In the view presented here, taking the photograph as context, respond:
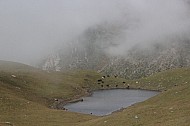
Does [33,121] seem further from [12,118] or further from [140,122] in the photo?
[140,122]

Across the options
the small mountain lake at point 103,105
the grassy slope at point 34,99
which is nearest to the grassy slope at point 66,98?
the grassy slope at point 34,99

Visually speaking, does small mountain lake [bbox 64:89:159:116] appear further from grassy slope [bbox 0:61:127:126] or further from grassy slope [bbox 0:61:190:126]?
grassy slope [bbox 0:61:190:126]

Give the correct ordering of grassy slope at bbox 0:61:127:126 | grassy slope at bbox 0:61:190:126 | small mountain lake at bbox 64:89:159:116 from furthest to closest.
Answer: small mountain lake at bbox 64:89:159:116, grassy slope at bbox 0:61:127:126, grassy slope at bbox 0:61:190:126

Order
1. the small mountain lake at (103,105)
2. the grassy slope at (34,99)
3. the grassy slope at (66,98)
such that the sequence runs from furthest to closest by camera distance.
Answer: the small mountain lake at (103,105) < the grassy slope at (34,99) < the grassy slope at (66,98)

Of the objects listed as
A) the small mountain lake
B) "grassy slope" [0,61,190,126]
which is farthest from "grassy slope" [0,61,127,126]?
the small mountain lake

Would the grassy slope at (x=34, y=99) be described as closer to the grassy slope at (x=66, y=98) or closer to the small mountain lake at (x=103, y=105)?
the grassy slope at (x=66, y=98)

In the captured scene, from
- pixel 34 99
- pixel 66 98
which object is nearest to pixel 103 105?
pixel 66 98

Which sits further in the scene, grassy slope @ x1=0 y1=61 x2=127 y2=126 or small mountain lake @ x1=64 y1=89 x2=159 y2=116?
small mountain lake @ x1=64 y1=89 x2=159 y2=116

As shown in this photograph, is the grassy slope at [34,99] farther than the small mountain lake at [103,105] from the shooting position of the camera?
No

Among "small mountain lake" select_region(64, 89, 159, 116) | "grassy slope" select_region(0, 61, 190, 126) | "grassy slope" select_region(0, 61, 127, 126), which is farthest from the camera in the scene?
"small mountain lake" select_region(64, 89, 159, 116)

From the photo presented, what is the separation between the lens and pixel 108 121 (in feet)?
206

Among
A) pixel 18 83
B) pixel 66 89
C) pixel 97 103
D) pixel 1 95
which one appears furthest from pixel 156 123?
pixel 66 89

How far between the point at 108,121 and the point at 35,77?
111106 millimetres

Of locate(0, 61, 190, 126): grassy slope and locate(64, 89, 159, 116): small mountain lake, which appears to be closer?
locate(0, 61, 190, 126): grassy slope
